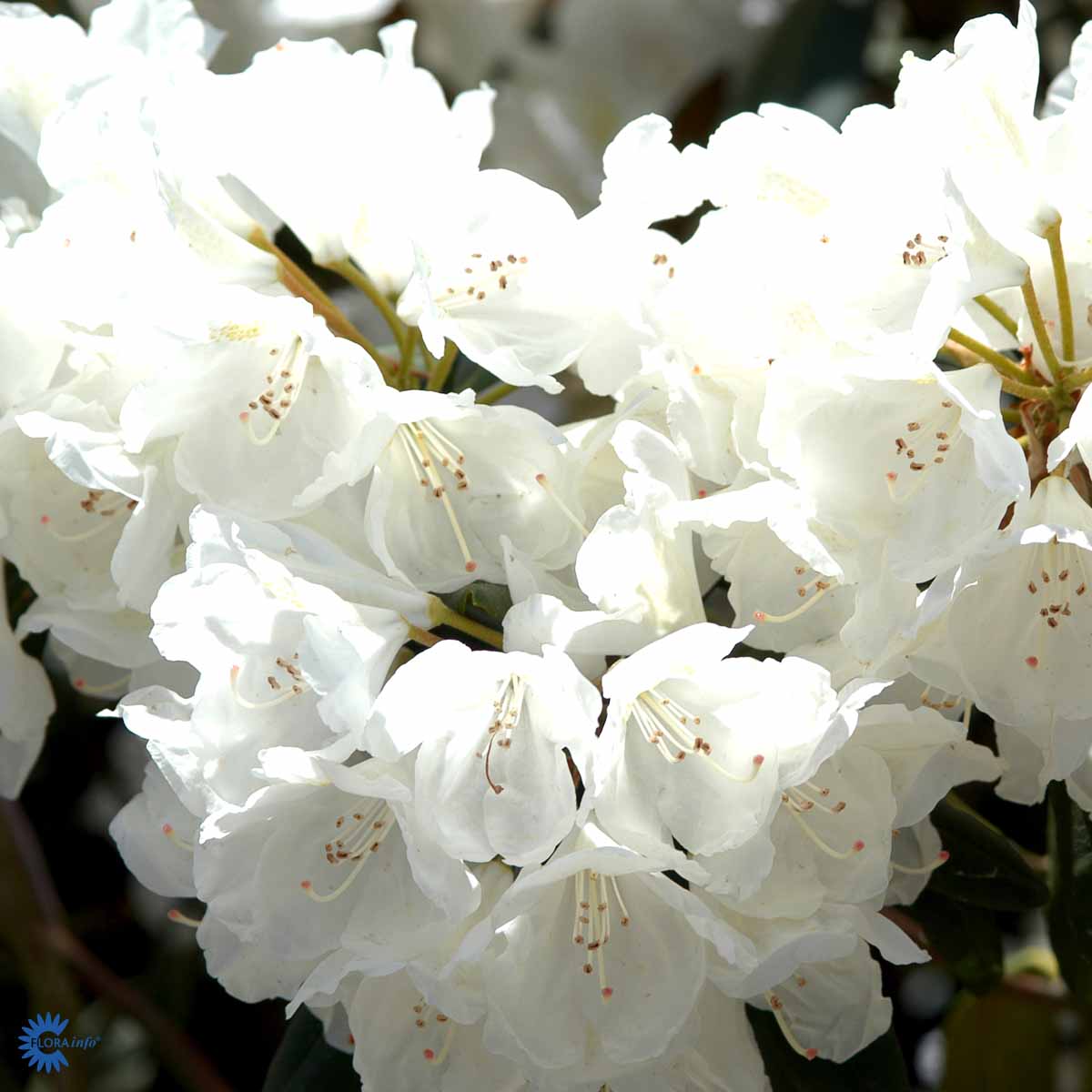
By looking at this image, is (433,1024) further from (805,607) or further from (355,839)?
(805,607)

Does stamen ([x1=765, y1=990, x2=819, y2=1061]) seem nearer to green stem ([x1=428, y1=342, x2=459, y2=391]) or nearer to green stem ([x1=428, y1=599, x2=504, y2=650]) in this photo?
green stem ([x1=428, y1=599, x2=504, y2=650])

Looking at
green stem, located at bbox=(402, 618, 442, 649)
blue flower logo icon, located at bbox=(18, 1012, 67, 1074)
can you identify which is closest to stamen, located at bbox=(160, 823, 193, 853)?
green stem, located at bbox=(402, 618, 442, 649)

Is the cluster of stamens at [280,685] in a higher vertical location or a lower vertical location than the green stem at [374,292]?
lower

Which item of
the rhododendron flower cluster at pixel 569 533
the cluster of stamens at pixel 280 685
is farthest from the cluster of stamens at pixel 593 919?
the cluster of stamens at pixel 280 685

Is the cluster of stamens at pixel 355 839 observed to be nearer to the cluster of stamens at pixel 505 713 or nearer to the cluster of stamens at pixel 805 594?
the cluster of stamens at pixel 505 713

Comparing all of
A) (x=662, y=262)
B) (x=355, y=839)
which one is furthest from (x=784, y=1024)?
(x=662, y=262)

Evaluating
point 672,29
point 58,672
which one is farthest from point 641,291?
point 672,29

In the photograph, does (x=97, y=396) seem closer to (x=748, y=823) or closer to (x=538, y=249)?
(x=538, y=249)

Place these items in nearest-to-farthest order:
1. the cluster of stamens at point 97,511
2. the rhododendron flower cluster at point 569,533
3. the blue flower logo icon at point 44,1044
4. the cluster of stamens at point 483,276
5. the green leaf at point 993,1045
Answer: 1. the rhododendron flower cluster at point 569,533
2. the cluster of stamens at point 483,276
3. the cluster of stamens at point 97,511
4. the blue flower logo icon at point 44,1044
5. the green leaf at point 993,1045
